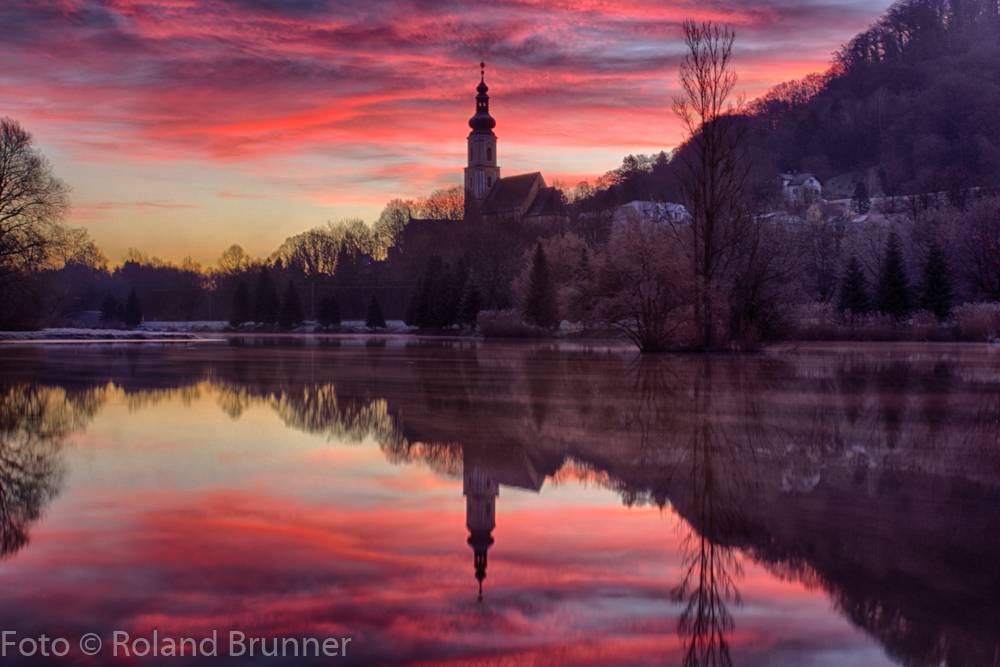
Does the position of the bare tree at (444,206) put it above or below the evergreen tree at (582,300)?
above

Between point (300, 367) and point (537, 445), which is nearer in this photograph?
point (537, 445)

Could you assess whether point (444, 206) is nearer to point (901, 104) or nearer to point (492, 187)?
point (492, 187)

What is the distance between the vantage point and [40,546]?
5242 mm

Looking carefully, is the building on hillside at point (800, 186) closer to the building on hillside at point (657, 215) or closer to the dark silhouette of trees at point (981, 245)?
the dark silhouette of trees at point (981, 245)

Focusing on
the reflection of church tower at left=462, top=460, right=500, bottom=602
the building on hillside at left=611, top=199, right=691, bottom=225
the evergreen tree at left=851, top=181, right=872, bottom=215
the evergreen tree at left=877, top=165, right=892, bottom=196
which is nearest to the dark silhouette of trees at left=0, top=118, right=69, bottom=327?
the building on hillside at left=611, top=199, right=691, bottom=225

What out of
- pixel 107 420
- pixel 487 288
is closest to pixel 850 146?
pixel 487 288

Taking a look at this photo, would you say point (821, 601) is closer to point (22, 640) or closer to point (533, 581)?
point (533, 581)

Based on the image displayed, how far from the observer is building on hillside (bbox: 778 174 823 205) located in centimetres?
13838

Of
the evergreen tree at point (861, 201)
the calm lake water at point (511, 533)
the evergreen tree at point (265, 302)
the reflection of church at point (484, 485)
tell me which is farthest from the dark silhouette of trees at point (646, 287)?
the evergreen tree at point (861, 201)

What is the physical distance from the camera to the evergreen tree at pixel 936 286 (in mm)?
53594

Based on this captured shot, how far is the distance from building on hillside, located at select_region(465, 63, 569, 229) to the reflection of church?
331 feet

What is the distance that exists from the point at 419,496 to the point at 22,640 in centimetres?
349

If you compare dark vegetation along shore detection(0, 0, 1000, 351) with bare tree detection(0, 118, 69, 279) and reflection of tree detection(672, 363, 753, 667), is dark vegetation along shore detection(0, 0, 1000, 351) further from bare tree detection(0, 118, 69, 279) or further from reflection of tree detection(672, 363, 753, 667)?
reflection of tree detection(672, 363, 753, 667)

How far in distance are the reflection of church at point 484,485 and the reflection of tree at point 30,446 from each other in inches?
111
